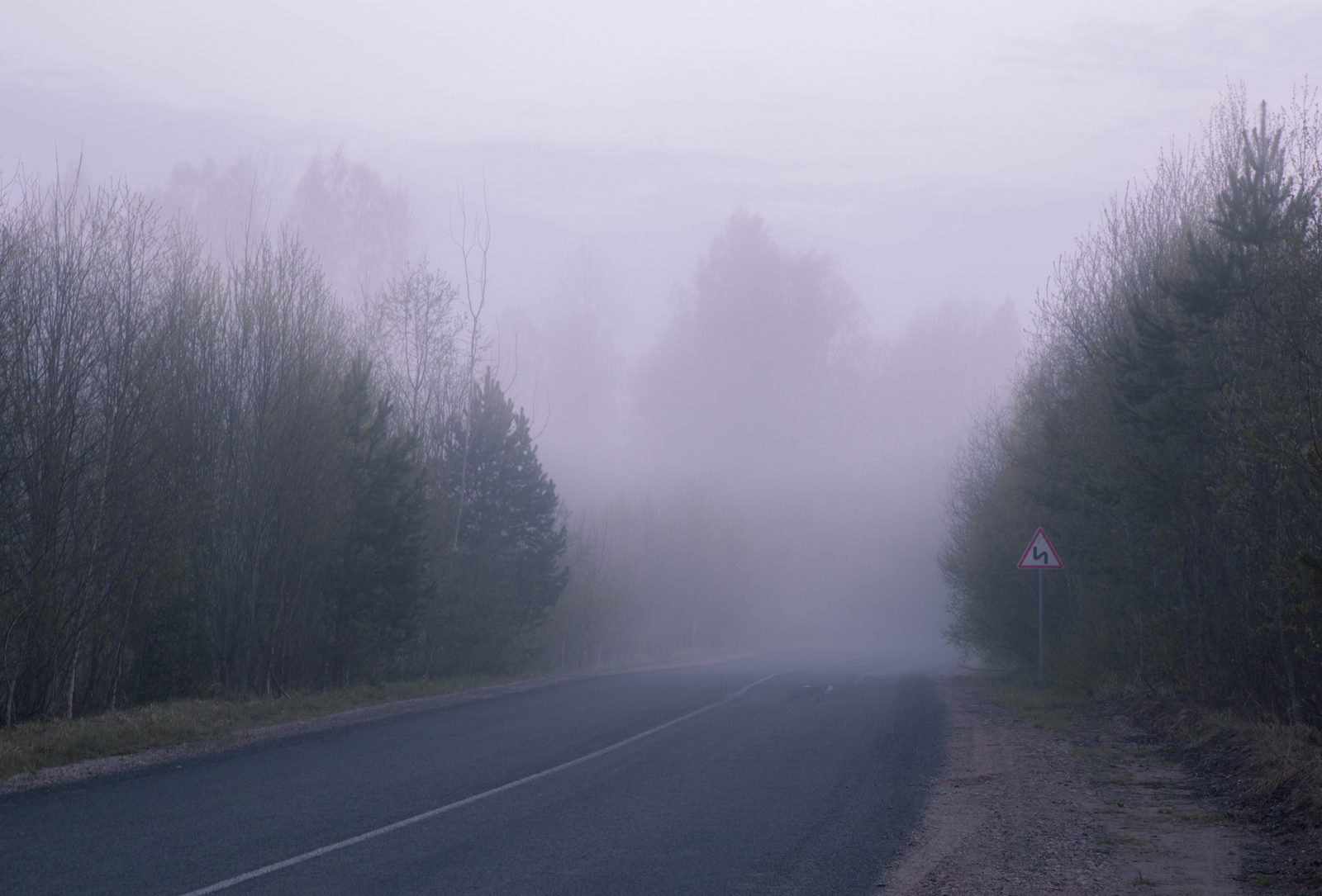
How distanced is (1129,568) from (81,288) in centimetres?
1816

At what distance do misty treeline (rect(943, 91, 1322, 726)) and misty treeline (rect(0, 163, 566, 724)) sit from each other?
48.5 feet

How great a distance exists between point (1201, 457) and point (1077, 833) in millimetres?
8151

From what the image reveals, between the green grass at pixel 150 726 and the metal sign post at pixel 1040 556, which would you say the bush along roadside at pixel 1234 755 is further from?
the green grass at pixel 150 726

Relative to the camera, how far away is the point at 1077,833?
26.3 feet

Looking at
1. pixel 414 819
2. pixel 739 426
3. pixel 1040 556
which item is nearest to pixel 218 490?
pixel 414 819

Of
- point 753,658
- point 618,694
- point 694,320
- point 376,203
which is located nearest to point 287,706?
point 618,694

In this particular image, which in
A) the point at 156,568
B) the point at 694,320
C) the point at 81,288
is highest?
the point at 694,320

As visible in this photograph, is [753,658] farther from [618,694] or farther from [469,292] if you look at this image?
[618,694]

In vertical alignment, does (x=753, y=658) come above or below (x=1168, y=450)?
below

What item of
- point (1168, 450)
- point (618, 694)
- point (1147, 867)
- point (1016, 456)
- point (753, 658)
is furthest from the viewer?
point (753, 658)

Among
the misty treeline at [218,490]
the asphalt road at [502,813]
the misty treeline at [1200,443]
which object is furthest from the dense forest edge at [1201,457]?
the misty treeline at [218,490]

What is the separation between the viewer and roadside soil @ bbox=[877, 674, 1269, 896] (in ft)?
21.4

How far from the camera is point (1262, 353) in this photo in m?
11.6

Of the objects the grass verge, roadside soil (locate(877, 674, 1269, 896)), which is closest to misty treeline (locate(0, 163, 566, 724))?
roadside soil (locate(877, 674, 1269, 896))
